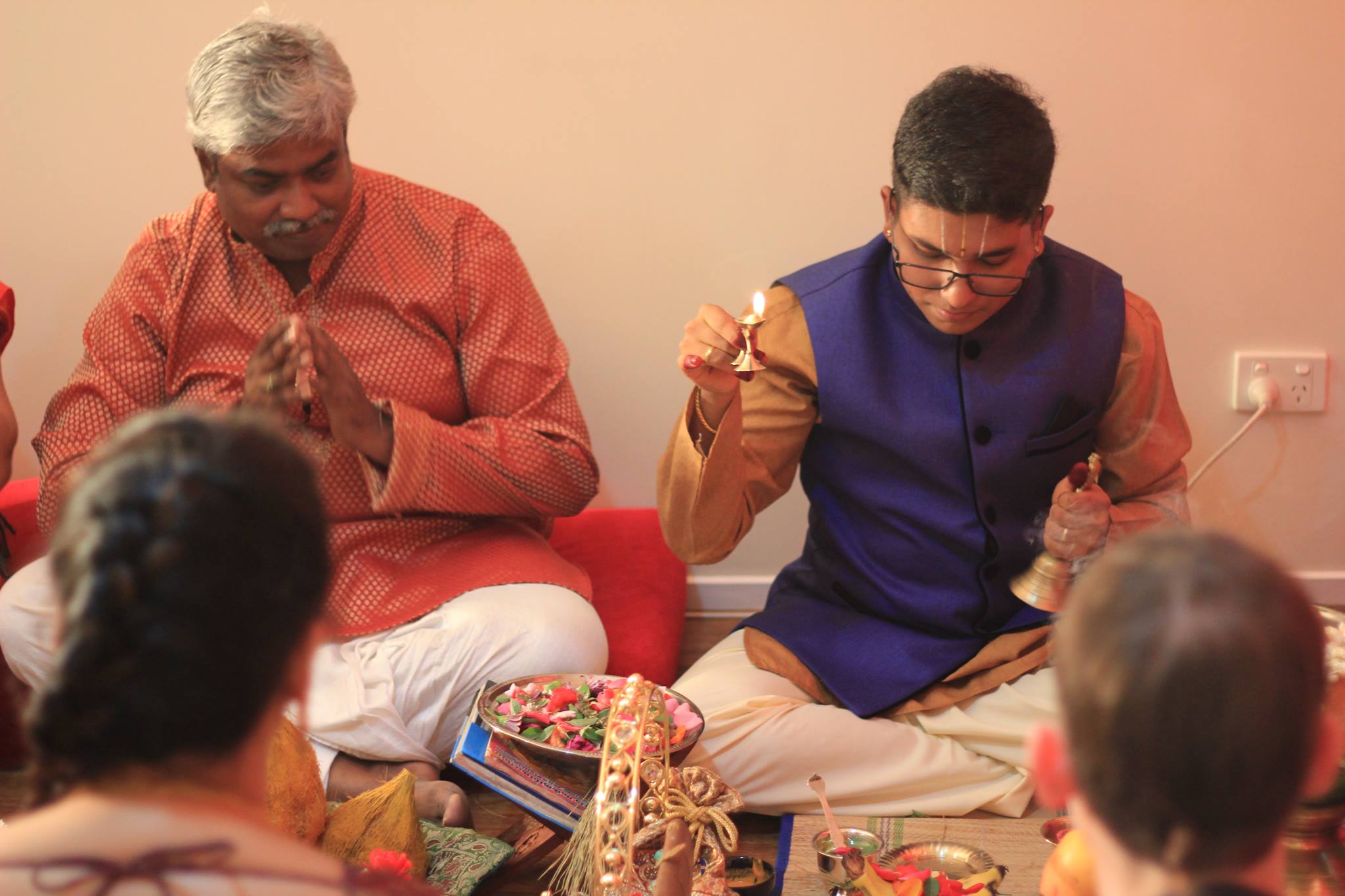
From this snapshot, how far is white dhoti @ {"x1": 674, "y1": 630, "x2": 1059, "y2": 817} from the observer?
2408 mm

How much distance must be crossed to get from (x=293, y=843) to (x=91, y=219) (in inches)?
118

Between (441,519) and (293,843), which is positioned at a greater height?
(293,843)

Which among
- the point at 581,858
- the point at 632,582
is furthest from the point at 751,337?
the point at 632,582

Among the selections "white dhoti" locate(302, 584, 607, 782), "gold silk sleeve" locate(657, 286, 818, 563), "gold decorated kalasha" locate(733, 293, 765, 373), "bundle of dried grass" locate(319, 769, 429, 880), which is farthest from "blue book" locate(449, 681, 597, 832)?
"gold decorated kalasha" locate(733, 293, 765, 373)

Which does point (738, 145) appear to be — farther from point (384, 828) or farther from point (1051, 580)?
point (384, 828)

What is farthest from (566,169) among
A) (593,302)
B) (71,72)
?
(71,72)

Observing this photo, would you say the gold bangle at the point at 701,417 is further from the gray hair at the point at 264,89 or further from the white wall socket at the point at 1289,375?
the white wall socket at the point at 1289,375

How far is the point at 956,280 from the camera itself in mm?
2195

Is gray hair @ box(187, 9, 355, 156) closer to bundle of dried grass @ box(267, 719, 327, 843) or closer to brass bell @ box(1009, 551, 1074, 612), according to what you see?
bundle of dried grass @ box(267, 719, 327, 843)

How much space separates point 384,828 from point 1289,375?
265 cm

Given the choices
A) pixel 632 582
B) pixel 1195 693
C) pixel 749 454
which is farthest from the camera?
pixel 632 582

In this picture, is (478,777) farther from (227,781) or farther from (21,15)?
(21,15)

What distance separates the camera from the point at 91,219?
3.55 metres

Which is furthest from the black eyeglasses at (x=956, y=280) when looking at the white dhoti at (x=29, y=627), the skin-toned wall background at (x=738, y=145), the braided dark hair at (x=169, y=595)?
the white dhoti at (x=29, y=627)
